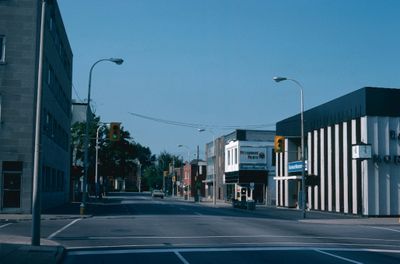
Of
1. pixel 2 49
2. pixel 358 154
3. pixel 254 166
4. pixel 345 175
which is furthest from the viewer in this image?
pixel 254 166

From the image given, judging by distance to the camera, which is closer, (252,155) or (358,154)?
(358,154)

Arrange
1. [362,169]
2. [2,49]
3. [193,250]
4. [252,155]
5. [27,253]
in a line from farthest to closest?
[252,155], [362,169], [2,49], [193,250], [27,253]

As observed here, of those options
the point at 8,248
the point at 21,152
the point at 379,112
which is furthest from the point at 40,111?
the point at 379,112

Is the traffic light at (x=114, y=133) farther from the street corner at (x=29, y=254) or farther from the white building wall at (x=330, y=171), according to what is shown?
the street corner at (x=29, y=254)

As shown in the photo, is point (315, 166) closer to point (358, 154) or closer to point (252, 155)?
point (358, 154)

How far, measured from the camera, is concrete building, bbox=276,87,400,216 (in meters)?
40.9

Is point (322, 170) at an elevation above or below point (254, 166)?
below

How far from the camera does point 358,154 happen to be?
40250 millimetres

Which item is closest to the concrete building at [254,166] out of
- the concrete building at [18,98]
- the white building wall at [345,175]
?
the white building wall at [345,175]

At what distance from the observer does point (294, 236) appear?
22.7 metres

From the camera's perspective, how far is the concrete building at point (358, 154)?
4094 centimetres

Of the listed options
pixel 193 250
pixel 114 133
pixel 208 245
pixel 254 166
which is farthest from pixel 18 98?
pixel 254 166

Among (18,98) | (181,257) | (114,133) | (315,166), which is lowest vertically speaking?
(181,257)

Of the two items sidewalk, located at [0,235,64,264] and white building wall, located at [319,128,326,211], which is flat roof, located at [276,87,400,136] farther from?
sidewalk, located at [0,235,64,264]
